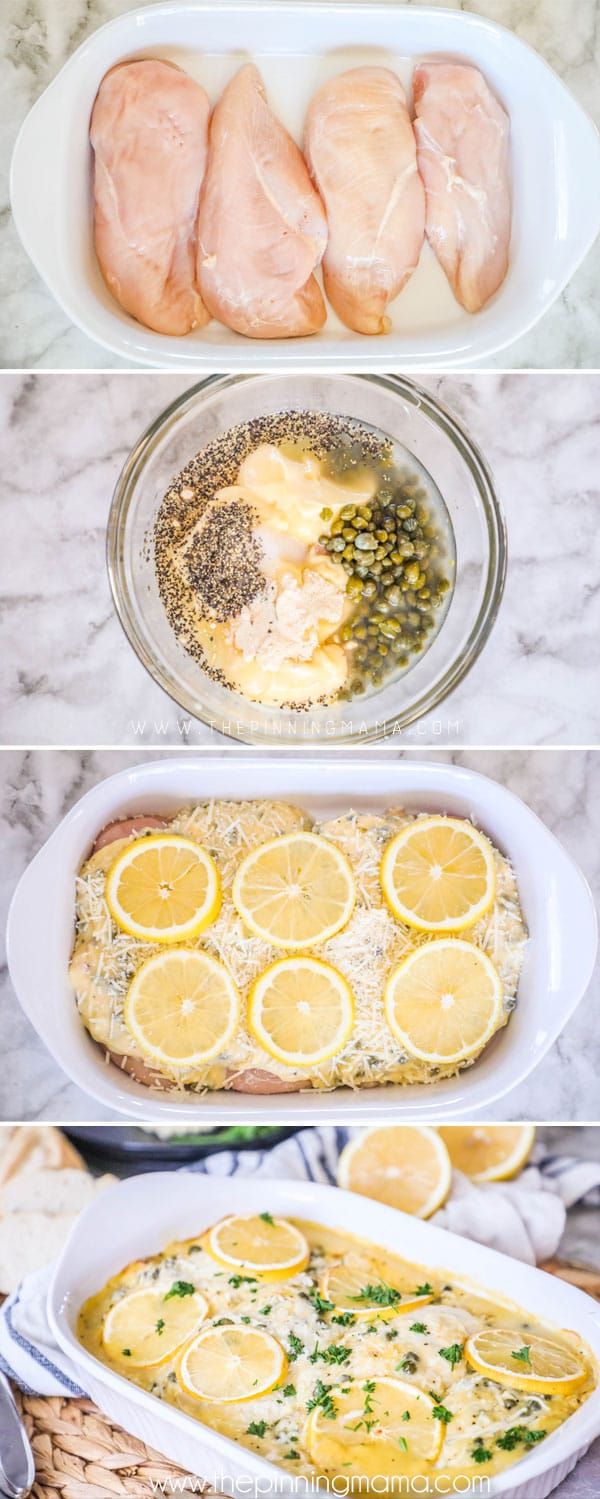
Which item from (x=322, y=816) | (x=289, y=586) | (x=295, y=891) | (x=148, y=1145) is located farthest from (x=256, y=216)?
(x=148, y=1145)

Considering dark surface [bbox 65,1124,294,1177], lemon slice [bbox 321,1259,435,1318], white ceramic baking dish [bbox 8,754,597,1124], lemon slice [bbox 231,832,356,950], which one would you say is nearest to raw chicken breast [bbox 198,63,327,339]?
white ceramic baking dish [bbox 8,754,597,1124]

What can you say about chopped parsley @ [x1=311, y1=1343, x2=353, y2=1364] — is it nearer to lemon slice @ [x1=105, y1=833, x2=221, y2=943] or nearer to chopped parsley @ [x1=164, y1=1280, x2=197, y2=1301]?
chopped parsley @ [x1=164, y1=1280, x2=197, y2=1301]

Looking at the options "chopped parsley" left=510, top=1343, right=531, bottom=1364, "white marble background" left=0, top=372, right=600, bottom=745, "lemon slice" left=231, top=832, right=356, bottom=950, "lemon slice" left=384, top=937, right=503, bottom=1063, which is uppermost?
"white marble background" left=0, top=372, right=600, bottom=745

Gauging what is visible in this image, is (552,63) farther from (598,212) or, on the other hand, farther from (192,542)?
(192,542)

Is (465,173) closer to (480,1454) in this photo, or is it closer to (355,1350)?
(355,1350)

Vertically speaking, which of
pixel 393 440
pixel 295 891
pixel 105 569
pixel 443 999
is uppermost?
pixel 393 440

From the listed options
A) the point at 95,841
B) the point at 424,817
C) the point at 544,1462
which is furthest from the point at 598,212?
the point at 544,1462
